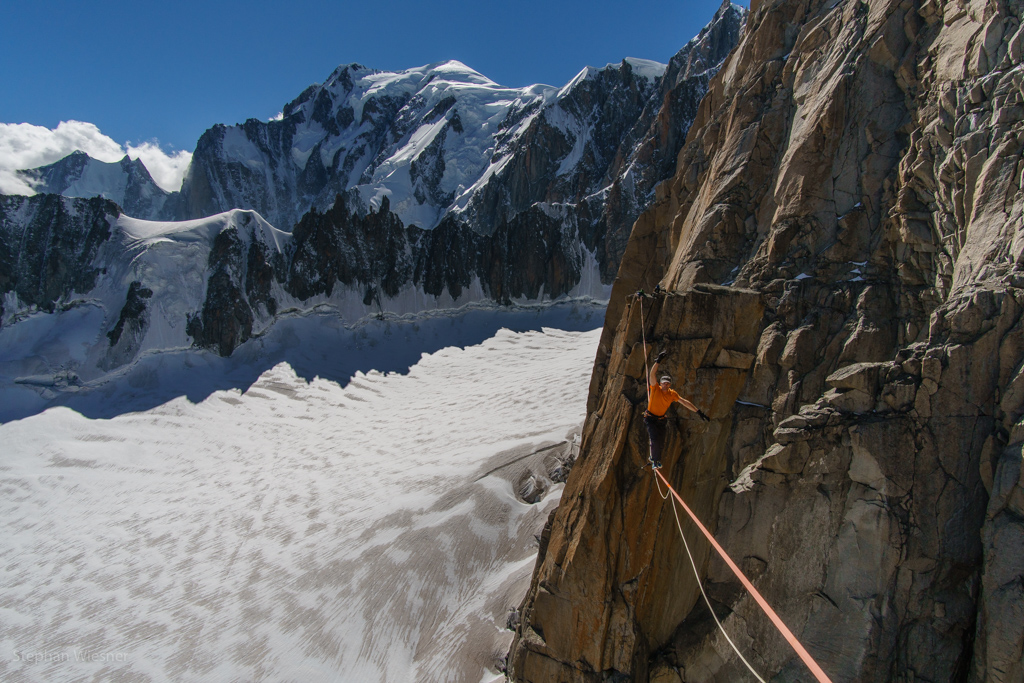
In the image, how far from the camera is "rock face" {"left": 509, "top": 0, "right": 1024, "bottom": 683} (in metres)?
5.82

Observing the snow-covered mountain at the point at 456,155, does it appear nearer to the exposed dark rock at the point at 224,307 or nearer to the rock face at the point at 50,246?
the exposed dark rock at the point at 224,307

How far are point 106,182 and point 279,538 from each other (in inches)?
3735

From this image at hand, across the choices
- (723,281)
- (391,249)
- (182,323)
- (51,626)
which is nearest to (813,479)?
(723,281)

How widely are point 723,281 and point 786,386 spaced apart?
265 centimetres

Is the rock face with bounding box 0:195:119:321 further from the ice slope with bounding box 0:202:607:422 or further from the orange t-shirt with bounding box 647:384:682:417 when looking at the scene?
the orange t-shirt with bounding box 647:384:682:417

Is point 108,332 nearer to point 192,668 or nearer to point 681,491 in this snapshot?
point 192,668

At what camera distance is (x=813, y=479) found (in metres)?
6.74

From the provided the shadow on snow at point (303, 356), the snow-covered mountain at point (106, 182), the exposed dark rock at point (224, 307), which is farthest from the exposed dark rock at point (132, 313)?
the snow-covered mountain at point (106, 182)

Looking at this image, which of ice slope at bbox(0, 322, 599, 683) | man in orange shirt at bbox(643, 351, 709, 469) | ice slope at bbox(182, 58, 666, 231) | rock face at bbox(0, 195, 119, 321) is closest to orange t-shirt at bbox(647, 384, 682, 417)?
man in orange shirt at bbox(643, 351, 709, 469)

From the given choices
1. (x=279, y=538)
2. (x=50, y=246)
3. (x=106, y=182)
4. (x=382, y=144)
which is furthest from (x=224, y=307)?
(x=106, y=182)

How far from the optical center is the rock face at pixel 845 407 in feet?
19.1

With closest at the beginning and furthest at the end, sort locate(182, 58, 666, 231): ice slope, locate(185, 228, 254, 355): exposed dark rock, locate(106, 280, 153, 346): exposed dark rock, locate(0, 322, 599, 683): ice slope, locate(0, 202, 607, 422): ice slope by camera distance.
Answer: locate(0, 322, 599, 683): ice slope
locate(0, 202, 607, 422): ice slope
locate(106, 280, 153, 346): exposed dark rock
locate(185, 228, 254, 355): exposed dark rock
locate(182, 58, 666, 231): ice slope

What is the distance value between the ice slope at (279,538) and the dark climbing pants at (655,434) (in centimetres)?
873

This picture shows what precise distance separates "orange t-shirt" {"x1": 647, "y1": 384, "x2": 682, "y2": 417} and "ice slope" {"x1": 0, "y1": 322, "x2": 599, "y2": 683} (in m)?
9.26
